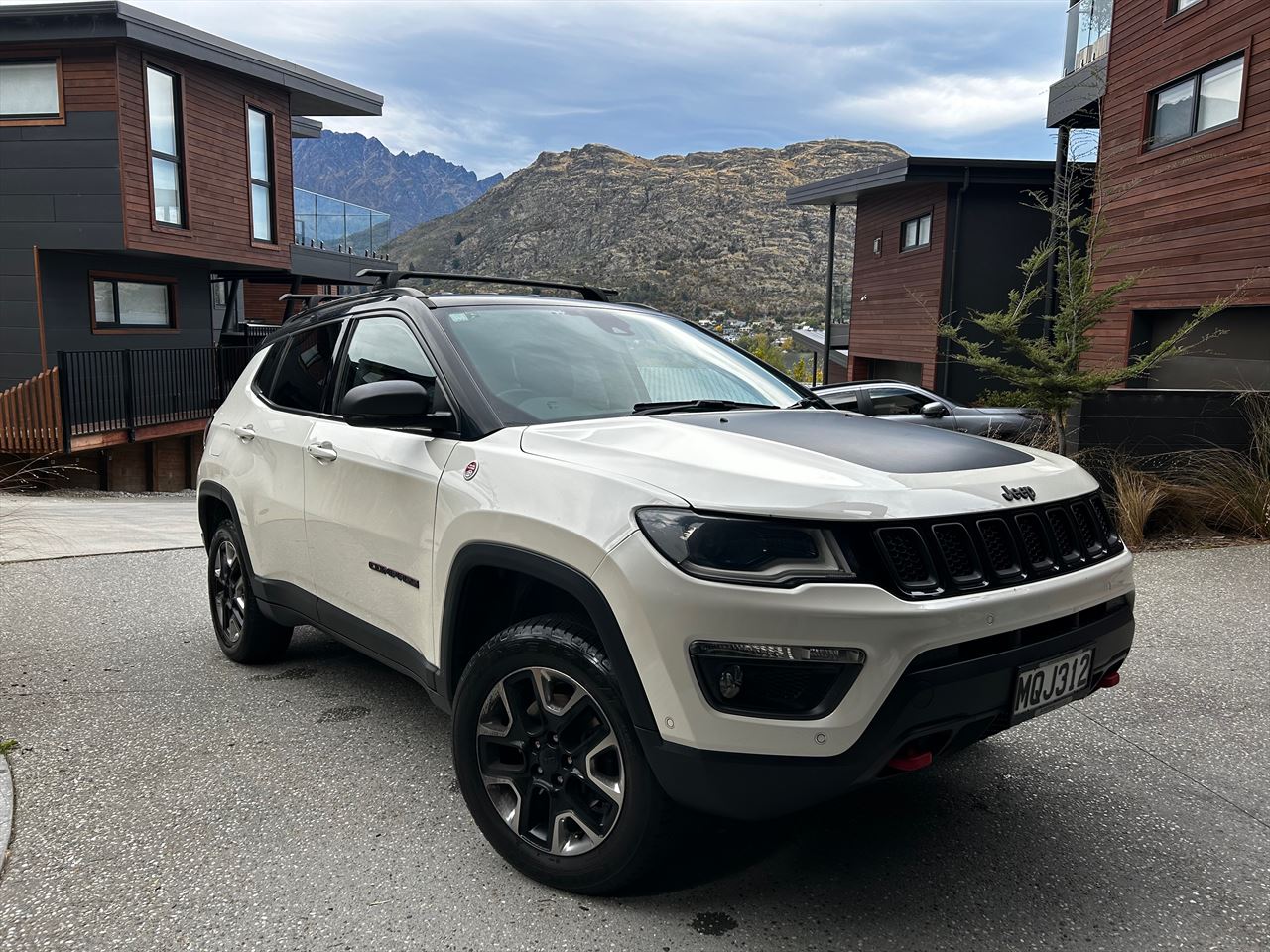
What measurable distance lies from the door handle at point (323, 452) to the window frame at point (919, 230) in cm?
2179

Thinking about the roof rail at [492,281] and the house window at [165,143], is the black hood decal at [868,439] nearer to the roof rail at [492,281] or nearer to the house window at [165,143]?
the roof rail at [492,281]

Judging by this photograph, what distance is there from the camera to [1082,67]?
18125 mm

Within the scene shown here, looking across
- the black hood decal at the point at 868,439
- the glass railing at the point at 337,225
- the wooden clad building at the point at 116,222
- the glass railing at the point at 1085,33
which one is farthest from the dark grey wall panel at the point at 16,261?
the glass railing at the point at 1085,33

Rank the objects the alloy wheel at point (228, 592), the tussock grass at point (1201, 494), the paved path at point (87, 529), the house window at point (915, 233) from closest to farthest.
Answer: the alloy wheel at point (228, 592) → the tussock grass at point (1201, 494) → the paved path at point (87, 529) → the house window at point (915, 233)

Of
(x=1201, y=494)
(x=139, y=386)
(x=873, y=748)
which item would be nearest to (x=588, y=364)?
(x=873, y=748)

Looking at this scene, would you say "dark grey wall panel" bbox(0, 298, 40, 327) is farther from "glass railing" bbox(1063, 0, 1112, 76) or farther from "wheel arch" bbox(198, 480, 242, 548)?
"glass railing" bbox(1063, 0, 1112, 76)

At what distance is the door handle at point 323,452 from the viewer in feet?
12.4

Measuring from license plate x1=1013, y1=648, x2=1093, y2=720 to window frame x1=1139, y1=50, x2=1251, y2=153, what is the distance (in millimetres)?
13238

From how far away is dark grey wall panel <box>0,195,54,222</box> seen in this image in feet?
55.3

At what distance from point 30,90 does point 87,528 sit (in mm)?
11378

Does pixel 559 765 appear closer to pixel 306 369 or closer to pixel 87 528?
pixel 306 369

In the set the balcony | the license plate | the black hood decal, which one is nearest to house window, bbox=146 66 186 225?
the balcony

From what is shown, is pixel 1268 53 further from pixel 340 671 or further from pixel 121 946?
pixel 121 946

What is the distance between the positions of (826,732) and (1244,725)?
3.01 metres
